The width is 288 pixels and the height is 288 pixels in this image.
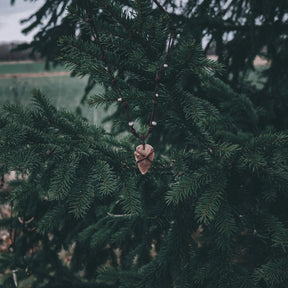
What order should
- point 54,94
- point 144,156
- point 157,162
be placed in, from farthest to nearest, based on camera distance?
point 54,94
point 157,162
point 144,156

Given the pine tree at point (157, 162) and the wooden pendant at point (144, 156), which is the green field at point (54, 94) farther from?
the wooden pendant at point (144, 156)

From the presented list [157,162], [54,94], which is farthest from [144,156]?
[54,94]

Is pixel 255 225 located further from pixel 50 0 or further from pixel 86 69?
pixel 50 0

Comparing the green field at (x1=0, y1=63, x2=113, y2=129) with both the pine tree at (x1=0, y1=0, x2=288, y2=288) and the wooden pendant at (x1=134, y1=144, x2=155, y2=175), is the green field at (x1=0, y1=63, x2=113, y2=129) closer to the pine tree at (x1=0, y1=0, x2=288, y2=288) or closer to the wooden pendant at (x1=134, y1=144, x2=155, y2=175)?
the pine tree at (x1=0, y1=0, x2=288, y2=288)

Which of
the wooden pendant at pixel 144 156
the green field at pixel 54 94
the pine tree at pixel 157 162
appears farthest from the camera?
the green field at pixel 54 94

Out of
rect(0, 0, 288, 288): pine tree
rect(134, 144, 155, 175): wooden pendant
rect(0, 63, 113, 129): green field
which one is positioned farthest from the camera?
rect(0, 63, 113, 129): green field

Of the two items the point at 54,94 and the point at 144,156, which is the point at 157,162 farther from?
the point at 54,94

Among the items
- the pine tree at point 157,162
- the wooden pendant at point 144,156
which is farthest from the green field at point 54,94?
the wooden pendant at point 144,156

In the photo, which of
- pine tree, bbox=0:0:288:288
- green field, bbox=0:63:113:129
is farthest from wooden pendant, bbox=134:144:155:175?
green field, bbox=0:63:113:129

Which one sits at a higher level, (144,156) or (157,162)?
(144,156)

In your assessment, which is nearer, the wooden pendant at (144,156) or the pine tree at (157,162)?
the pine tree at (157,162)

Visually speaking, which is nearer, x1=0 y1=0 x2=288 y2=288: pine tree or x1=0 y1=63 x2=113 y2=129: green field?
x1=0 y1=0 x2=288 y2=288: pine tree

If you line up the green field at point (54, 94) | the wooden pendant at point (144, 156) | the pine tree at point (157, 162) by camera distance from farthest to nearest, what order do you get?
1. the green field at point (54, 94)
2. the wooden pendant at point (144, 156)
3. the pine tree at point (157, 162)

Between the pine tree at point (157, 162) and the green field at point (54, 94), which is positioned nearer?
the pine tree at point (157, 162)
